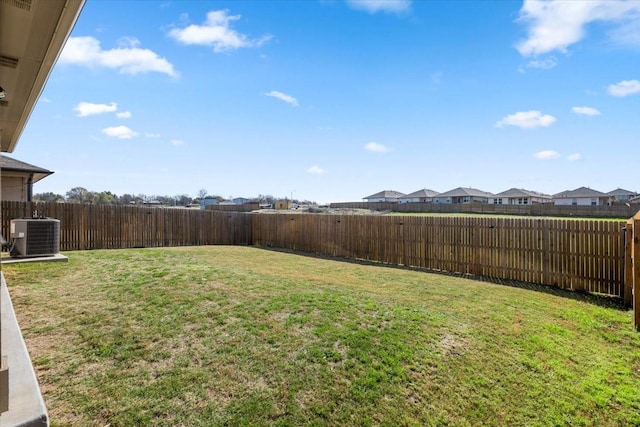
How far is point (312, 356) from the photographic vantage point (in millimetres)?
3463

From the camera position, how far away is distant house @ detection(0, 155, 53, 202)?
442 inches

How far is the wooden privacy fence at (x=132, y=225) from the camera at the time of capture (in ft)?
34.0

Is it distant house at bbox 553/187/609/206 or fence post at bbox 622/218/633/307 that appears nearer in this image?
fence post at bbox 622/218/633/307

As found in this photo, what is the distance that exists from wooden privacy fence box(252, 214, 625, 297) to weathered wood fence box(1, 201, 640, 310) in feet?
0.06

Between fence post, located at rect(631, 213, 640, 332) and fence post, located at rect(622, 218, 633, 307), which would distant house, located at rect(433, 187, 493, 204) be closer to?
fence post, located at rect(622, 218, 633, 307)

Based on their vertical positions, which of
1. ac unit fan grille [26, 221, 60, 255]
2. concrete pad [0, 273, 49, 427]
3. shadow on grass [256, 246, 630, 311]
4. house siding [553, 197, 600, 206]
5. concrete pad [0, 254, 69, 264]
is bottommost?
shadow on grass [256, 246, 630, 311]

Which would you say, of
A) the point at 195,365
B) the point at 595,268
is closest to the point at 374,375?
the point at 195,365

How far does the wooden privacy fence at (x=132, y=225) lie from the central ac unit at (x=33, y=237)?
1803mm

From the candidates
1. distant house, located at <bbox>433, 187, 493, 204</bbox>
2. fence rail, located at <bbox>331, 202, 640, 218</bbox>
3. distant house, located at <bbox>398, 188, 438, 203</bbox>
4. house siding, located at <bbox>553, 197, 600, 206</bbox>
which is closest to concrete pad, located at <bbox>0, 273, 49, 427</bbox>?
fence rail, located at <bbox>331, 202, 640, 218</bbox>

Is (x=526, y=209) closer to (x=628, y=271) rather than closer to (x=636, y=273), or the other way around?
(x=628, y=271)

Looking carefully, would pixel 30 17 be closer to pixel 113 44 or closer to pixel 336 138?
pixel 113 44

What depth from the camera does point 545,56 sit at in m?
10.2

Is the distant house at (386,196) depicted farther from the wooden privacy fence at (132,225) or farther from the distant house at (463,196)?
the wooden privacy fence at (132,225)

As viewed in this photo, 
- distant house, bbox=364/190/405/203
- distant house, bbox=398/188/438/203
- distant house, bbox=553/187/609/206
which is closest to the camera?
distant house, bbox=553/187/609/206
